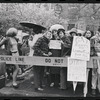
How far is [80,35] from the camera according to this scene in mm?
5816

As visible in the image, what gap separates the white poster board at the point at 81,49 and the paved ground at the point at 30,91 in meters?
0.79

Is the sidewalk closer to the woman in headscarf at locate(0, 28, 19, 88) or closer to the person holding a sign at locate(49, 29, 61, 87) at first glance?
the woman in headscarf at locate(0, 28, 19, 88)

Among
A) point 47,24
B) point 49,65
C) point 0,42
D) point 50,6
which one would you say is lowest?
point 49,65

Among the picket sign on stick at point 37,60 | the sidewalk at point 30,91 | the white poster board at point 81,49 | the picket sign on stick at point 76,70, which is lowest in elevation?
the sidewalk at point 30,91

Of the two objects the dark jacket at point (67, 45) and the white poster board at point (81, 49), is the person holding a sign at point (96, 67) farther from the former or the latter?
the dark jacket at point (67, 45)

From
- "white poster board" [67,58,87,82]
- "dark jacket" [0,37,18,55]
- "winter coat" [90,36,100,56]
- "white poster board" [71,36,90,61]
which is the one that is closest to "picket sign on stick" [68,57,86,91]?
"white poster board" [67,58,87,82]

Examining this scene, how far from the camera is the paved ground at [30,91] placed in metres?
5.92

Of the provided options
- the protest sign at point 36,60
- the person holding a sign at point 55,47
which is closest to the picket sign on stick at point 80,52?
the protest sign at point 36,60

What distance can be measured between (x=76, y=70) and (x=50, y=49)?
754mm

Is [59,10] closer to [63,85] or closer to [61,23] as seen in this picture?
[61,23]

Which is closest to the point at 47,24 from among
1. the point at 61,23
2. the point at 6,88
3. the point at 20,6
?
the point at 61,23

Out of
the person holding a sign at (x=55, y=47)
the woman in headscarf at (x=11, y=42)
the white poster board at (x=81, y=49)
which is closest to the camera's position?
the white poster board at (x=81, y=49)

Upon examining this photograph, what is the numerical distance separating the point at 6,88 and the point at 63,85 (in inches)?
52.4

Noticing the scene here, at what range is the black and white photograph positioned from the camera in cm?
577
